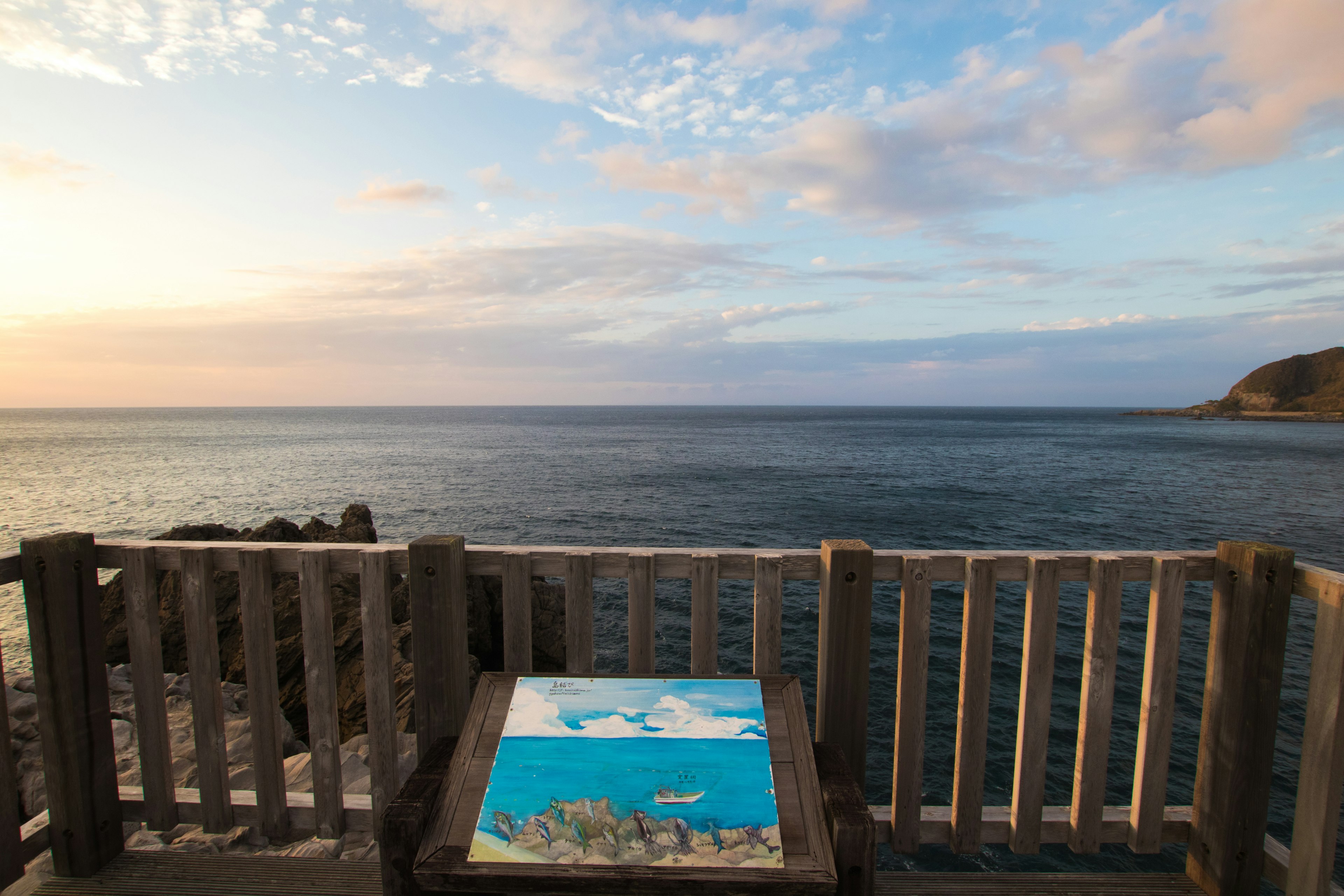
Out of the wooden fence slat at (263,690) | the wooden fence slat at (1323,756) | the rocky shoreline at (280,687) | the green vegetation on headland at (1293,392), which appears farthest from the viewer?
the green vegetation on headland at (1293,392)

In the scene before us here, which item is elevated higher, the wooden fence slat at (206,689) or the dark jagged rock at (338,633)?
the wooden fence slat at (206,689)

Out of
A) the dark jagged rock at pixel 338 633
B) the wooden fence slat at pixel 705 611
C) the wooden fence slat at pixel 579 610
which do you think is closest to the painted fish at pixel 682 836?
the wooden fence slat at pixel 705 611

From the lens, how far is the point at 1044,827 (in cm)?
307

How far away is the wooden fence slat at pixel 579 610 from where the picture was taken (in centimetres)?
287

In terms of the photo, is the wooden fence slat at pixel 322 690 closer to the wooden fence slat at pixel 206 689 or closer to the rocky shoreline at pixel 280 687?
the rocky shoreline at pixel 280 687

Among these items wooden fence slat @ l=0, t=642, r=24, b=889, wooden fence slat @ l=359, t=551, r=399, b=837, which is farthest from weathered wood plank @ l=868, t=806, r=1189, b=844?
wooden fence slat @ l=0, t=642, r=24, b=889

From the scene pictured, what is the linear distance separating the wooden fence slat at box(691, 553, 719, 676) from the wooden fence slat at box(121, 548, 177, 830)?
2.52 meters

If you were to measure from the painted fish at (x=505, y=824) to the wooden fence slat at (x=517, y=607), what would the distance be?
2.75 ft

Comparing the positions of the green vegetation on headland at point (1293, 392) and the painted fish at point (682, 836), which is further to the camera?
the green vegetation on headland at point (1293, 392)

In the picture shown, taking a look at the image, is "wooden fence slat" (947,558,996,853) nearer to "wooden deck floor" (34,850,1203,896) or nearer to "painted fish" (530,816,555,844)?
"wooden deck floor" (34,850,1203,896)

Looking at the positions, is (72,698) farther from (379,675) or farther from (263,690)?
(379,675)

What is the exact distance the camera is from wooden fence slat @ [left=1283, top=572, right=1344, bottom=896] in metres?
2.64

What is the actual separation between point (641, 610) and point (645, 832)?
1.01m

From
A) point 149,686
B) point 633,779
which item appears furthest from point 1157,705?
point 149,686
